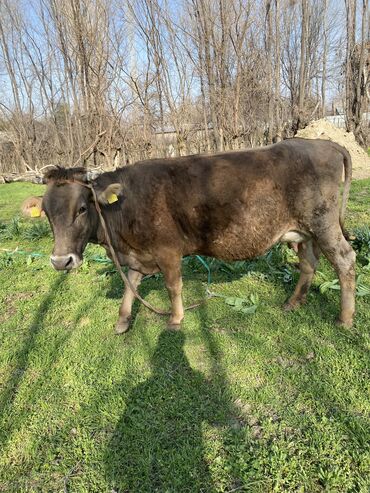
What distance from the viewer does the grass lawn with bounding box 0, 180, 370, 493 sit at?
2455mm

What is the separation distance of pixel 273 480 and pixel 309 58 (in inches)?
1058

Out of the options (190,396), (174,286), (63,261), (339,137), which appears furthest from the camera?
(339,137)

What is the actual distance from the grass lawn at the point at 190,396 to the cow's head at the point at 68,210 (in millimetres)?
1132

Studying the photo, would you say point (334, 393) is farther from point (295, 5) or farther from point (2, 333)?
point (295, 5)

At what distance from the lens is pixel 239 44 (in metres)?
11.8

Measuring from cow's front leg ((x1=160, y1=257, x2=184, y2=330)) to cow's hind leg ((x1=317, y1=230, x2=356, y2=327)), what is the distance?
4.96ft

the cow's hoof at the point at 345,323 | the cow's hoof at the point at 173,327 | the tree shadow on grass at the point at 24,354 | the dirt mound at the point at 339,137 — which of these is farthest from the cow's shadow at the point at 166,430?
the dirt mound at the point at 339,137

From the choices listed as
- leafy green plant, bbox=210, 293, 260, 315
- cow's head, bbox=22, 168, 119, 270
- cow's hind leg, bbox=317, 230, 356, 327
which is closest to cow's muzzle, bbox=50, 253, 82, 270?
cow's head, bbox=22, 168, 119, 270

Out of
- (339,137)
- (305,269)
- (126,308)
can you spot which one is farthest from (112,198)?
(339,137)

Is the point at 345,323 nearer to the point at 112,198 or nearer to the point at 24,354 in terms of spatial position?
the point at 112,198

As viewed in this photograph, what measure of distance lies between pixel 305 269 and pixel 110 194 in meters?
2.36

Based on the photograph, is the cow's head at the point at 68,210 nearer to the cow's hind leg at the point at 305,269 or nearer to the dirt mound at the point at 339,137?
the cow's hind leg at the point at 305,269

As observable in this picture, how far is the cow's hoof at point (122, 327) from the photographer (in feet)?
13.5

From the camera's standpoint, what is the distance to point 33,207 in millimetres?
3678
